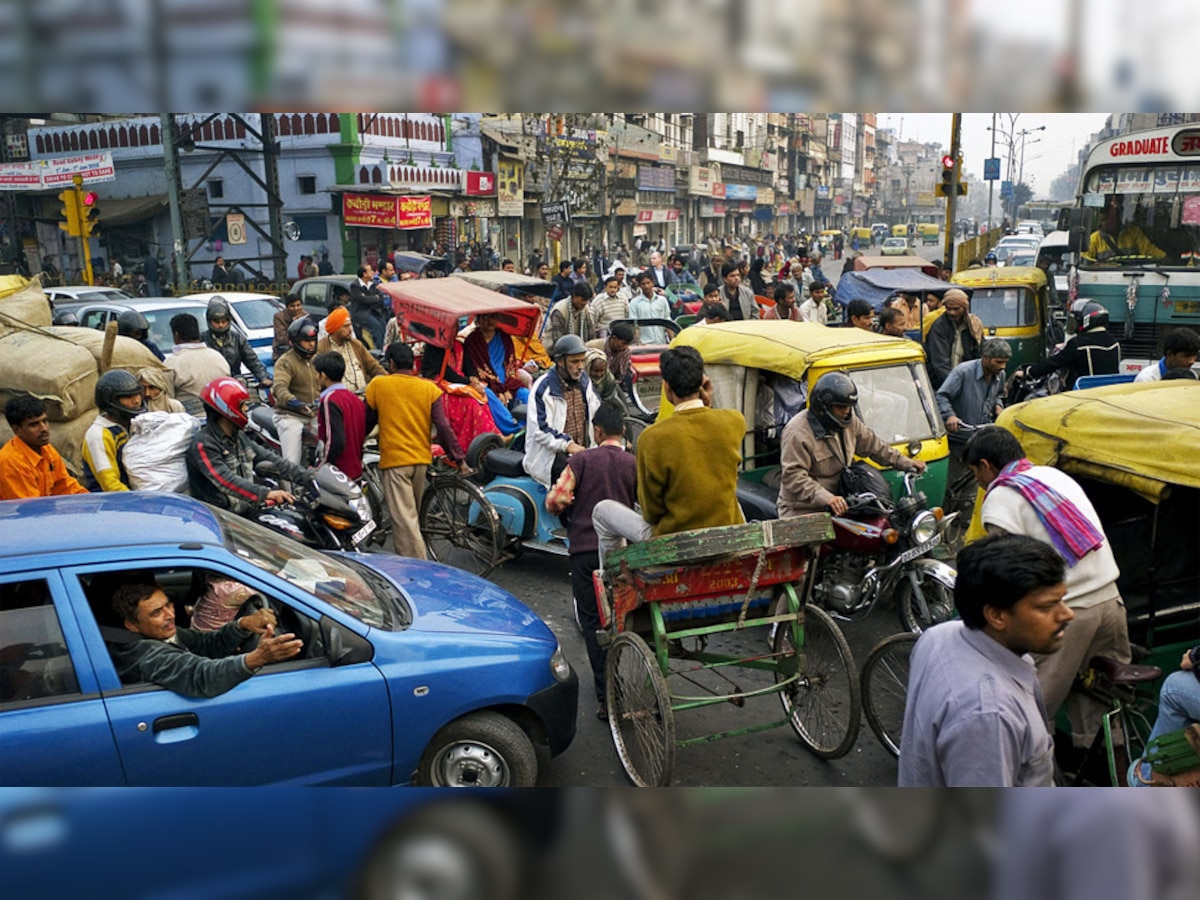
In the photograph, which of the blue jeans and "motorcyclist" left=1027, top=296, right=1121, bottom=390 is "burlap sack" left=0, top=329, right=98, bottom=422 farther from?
"motorcyclist" left=1027, top=296, right=1121, bottom=390

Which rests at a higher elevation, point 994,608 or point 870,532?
point 994,608

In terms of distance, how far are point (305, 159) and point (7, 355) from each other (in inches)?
923

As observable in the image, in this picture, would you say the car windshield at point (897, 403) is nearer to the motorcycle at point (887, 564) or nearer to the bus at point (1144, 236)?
the motorcycle at point (887, 564)

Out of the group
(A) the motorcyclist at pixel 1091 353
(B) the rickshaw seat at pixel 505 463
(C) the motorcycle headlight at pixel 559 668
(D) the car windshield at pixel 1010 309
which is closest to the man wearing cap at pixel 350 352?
(B) the rickshaw seat at pixel 505 463

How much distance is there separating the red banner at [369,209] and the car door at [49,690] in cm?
2427

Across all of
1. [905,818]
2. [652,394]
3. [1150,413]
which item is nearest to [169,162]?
[652,394]

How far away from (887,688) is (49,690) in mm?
3552

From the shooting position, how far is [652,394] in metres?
10.6

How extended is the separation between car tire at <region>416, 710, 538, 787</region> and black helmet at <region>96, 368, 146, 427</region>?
118 inches

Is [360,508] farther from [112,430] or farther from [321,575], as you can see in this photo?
[321,575]

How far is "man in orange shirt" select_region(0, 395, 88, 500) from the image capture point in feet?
16.6

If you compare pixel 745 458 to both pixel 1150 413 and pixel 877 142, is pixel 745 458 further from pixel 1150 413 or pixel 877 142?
pixel 877 142

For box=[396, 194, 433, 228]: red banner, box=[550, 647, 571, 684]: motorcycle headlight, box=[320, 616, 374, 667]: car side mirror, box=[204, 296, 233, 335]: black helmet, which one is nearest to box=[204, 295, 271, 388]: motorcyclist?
box=[204, 296, 233, 335]: black helmet

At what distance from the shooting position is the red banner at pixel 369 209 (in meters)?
26.5
